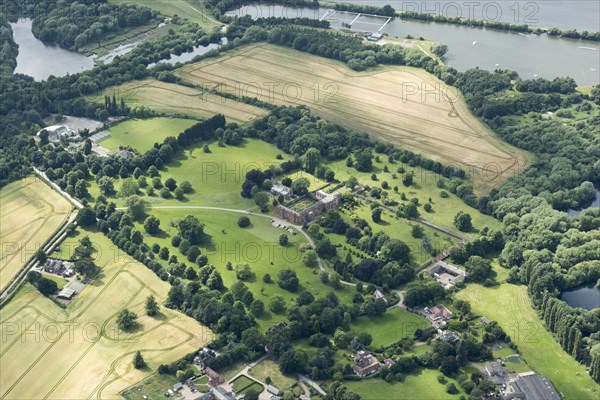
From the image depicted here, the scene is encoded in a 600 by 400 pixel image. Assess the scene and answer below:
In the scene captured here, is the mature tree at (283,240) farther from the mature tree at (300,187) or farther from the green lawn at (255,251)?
the mature tree at (300,187)

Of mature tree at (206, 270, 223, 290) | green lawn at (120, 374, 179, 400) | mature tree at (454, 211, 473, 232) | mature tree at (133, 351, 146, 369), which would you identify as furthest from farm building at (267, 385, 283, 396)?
mature tree at (454, 211, 473, 232)

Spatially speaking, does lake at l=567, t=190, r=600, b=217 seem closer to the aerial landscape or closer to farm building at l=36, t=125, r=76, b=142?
the aerial landscape

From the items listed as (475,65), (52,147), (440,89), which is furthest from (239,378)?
(475,65)

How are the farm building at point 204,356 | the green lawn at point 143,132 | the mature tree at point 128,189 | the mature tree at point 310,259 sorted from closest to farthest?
the farm building at point 204,356, the mature tree at point 310,259, the mature tree at point 128,189, the green lawn at point 143,132

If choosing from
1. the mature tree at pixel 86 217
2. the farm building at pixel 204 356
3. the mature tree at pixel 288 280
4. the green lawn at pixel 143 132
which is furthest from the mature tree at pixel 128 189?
the farm building at pixel 204 356

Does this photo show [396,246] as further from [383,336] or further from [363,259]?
[383,336]

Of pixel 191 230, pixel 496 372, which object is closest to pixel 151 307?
pixel 191 230

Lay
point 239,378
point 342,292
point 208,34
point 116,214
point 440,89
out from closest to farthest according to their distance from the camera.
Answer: point 239,378 → point 342,292 → point 116,214 → point 440,89 → point 208,34
